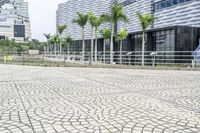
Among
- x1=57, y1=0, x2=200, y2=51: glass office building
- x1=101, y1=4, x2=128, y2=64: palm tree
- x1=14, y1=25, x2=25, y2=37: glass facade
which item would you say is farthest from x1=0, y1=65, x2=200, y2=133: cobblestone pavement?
x1=14, y1=25, x2=25, y2=37: glass facade

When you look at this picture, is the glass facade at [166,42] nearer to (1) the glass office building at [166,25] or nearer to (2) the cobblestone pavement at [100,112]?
(1) the glass office building at [166,25]

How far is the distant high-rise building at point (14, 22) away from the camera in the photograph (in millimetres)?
128125

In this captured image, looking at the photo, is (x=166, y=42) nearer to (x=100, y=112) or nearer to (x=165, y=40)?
(x=165, y=40)

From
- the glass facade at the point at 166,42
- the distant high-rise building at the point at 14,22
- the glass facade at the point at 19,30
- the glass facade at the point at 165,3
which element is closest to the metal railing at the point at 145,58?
the glass facade at the point at 166,42

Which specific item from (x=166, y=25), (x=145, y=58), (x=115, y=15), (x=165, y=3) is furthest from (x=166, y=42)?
(x=166, y=25)

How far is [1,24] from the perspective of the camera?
127438 mm

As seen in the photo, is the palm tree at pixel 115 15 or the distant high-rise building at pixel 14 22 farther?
the distant high-rise building at pixel 14 22

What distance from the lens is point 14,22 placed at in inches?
5285

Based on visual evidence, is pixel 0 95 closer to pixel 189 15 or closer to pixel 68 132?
pixel 68 132

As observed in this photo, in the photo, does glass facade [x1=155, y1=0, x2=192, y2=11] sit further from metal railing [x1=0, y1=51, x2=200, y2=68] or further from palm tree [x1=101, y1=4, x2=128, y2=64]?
palm tree [x1=101, y1=4, x2=128, y2=64]

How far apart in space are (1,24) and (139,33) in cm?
11027

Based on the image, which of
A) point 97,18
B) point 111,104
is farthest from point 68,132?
point 97,18

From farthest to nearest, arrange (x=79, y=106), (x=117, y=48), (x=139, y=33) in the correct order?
(x=117, y=48), (x=139, y=33), (x=79, y=106)

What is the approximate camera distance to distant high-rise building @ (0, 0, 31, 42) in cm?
12812
